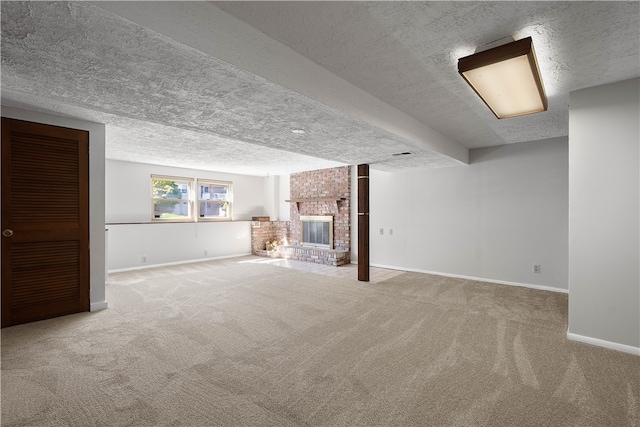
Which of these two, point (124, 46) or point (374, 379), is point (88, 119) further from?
point (374, 379)

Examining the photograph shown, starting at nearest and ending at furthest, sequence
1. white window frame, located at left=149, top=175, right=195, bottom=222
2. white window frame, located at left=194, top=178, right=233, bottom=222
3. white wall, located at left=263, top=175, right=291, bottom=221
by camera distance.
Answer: white window frame, located at left=149, top=175, right=195, bottom=222 < white window frame, located at left=194, top=178, right=233, bottom=222 < white wall, located at left=263, top=175, right=291, bottom=221

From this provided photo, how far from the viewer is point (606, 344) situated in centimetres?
255

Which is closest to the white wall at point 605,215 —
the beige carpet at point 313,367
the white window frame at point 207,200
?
the beige carpet at point 313,367

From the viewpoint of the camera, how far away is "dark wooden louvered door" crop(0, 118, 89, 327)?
301 centimetres

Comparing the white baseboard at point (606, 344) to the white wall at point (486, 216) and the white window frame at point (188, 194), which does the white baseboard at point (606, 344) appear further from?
the white window frame at point (188, 194)

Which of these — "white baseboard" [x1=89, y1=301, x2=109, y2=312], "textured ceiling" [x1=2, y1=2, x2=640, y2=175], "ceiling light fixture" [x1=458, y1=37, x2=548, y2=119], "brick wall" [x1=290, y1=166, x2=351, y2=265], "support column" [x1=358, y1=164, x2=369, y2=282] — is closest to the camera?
"textured ceiling" [x1=2, y1=2, x2=640, y2=175]

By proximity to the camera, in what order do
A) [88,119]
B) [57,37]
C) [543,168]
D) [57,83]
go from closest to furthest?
1. [57,37]
2. [57,83]
3. [88,119]
4. [543,168]

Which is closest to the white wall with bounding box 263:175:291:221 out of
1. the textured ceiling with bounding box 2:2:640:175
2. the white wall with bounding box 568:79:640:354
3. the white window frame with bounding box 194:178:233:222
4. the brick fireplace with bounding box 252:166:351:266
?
the brick fireplace with bounding box 252:166:351:266

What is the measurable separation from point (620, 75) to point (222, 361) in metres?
3.93

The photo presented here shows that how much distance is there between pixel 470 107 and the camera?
310cm

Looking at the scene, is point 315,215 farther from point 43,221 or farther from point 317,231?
point 43,221

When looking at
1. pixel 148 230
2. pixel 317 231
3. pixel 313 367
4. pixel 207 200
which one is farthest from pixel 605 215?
pixel 207 200

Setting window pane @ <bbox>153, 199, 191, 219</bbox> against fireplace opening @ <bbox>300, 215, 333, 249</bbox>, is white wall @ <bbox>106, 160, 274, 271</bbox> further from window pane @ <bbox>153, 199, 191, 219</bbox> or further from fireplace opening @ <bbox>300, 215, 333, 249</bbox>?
fireplace opening @ <bbox>300, 215, 333, 249</bbox>

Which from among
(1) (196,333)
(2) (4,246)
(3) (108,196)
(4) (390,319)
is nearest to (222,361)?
(1) (196,333)
